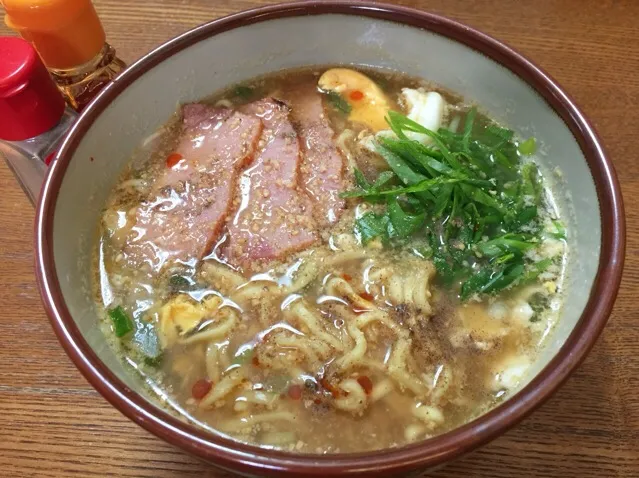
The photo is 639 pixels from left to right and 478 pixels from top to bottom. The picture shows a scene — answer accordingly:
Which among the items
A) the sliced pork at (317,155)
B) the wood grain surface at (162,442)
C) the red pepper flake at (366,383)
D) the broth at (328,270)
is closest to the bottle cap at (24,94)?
the broth at (328,270)

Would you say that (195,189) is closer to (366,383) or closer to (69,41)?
(69,41)

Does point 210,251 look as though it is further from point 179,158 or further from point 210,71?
point 210,71

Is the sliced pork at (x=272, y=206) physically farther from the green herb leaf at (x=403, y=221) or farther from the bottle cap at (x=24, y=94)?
the bottle cap at (x=24, y=94)

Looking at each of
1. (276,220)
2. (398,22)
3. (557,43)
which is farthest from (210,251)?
(557,43)

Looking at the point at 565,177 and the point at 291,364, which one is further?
the point at 565,177

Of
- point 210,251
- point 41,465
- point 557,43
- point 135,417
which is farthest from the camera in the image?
point 557,43

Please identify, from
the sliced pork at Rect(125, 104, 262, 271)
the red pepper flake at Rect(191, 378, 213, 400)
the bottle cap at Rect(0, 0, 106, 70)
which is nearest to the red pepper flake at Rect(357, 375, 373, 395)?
the red pepper flake at Rect(191, 378, 213, 400)

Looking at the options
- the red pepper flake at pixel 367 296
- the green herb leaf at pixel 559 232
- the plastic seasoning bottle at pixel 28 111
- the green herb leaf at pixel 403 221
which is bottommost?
the red pepper flake at pixel 367 296

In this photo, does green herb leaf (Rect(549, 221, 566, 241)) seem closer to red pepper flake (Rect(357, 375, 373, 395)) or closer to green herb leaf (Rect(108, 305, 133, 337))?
red pepper flake (Rect(357, 375, 373, 395))
